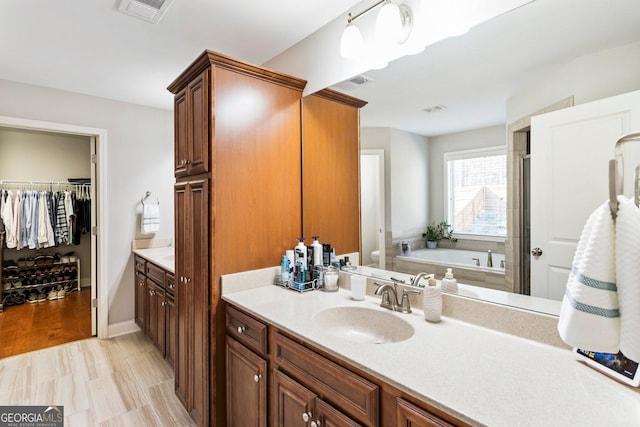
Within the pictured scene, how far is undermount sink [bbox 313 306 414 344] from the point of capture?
57.5 inches

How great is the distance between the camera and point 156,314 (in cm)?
284

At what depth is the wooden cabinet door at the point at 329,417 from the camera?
1.07 meters

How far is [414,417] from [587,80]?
1210mm

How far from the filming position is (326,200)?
217cm

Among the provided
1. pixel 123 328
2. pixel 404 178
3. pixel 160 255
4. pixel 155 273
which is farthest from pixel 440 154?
pixel 123 328

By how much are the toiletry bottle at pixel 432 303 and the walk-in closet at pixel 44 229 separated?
3.90m

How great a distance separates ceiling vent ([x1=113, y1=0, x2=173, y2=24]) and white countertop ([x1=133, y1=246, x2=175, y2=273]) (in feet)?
5.57

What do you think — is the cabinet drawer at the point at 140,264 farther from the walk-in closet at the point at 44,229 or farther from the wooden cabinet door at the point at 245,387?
the wooden cabinet door at the point at 245,387

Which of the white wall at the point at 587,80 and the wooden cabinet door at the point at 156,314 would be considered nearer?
the white wall at the point at 587,80

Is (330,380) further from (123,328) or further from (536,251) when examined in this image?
(123,328)

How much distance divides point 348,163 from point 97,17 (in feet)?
5.63

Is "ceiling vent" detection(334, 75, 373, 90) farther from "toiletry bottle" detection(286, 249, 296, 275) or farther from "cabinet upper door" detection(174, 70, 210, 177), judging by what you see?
"toiletry bottle" detection(286, 249, 296, 275)

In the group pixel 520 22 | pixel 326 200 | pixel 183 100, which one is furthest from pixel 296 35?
pixel 520 22

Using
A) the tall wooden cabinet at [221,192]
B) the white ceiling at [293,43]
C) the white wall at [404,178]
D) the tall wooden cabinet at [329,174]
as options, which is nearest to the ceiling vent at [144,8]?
the white ceiling at [293,43]
